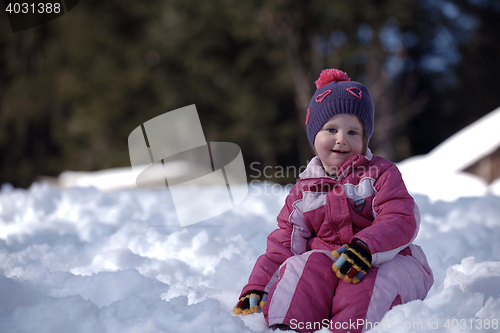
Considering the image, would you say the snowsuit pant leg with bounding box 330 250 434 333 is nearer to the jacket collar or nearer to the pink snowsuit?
the pink snowsuit

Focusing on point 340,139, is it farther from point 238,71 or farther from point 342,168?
point 238,71

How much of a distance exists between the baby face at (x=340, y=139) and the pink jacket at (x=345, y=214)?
4cm

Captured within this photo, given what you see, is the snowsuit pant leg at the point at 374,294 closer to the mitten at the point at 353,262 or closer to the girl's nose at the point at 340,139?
the mitten at the point at 353,262

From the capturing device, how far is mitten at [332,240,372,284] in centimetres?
120

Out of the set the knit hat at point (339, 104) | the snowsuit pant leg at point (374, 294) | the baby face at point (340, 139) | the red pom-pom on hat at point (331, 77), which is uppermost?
the red pom-pom on hat at point (331, 77)

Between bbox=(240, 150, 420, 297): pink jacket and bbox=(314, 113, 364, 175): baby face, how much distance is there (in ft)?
0.13

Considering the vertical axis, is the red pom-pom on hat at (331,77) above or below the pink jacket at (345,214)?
above

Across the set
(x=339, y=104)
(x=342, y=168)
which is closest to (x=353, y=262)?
(x=342, y=168)

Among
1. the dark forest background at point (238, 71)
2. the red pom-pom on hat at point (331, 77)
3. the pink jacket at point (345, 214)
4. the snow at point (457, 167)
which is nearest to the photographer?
the pink jacket at point (345, 214)

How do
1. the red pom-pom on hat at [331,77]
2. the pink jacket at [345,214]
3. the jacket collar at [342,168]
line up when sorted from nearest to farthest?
1. the pink jacket at [345,214]
2. the jacket collar at [342,168]
3. the red pom-pom on hat at [331,77]

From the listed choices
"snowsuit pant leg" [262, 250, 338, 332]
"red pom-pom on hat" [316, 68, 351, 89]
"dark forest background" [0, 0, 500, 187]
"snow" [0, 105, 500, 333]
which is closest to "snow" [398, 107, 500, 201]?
"snow" [0, 105, 500, 333]

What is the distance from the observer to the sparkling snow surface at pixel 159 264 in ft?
4.05

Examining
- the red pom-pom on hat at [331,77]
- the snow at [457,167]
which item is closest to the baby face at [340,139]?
the red pom-pom on hat at [331,77]

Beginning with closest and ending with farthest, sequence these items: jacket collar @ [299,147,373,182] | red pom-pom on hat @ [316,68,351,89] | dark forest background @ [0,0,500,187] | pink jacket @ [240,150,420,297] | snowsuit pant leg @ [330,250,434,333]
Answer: snowsuit pant leg @ [330,250,434,333]
pink jacket @ [240,150,420,297]
jacket collar @ [299,147,373,182]
red pom-pom on hat @ [316,68,351,89]
dark forest background @ [0,0,500,187]
